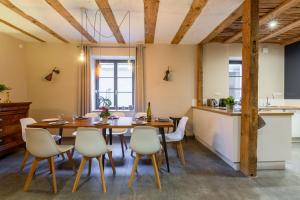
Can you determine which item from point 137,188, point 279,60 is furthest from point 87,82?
point 279,60

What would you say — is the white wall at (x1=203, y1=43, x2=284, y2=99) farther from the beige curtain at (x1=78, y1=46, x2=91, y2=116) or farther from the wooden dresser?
the wooden dresser

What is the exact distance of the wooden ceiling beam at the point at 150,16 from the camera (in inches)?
124

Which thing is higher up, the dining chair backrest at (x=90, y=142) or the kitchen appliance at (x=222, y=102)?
the kitchen appliance at (x=222, y=102)

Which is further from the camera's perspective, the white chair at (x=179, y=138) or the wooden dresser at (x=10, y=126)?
the wooden dresser at (x=10, y=126)

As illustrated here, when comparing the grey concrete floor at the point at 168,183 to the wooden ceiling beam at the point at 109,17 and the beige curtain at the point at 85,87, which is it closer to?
the beige curtain at the point at 85,87

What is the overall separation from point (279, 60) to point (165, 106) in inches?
135

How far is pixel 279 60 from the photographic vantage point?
577 cm

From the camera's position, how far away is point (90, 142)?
8.59 feet

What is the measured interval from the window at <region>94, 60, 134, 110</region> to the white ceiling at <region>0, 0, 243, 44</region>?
102 centimetres

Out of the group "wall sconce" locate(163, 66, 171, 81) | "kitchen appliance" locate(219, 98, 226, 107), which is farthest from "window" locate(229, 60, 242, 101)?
"wall sconce" locate(163, 66, 171, 81)

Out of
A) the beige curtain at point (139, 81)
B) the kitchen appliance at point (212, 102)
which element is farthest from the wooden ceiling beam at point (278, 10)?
the beige curtain at point (139, 81)

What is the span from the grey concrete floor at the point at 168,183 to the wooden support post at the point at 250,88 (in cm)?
34

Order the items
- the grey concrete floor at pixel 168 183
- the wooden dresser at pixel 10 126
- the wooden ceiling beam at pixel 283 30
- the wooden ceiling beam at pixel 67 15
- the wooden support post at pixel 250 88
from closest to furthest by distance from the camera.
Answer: the grey concrete floor at pixel 168 183 < the wooden support post at pixel 250 88 < the wooden ceiling beam at pixel 67 15 < the wooden dresser at pixel 10 126 < the wooden ceiling beam at pixel 283 30

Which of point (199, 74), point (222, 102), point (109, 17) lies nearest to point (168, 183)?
point (109, 17)
